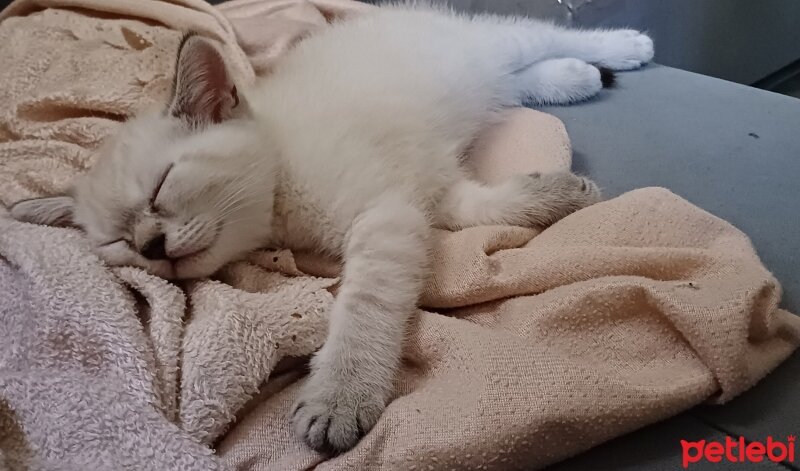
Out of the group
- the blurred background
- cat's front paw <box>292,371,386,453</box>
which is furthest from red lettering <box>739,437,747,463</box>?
the blurred background

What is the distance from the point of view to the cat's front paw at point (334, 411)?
727 mm

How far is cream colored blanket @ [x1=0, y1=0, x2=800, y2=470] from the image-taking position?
686mm

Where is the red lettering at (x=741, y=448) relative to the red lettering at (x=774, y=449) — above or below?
below

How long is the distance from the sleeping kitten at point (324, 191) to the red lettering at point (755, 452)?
0.39 m

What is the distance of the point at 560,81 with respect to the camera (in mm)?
1432

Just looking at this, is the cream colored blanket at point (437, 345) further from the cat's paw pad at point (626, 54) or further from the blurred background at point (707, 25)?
the blurred background at point (707, 25)

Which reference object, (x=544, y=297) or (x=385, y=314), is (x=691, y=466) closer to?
(x=544, y=297)

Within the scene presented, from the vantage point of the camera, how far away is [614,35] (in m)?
1.58

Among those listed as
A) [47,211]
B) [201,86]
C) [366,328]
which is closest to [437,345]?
[366,328]

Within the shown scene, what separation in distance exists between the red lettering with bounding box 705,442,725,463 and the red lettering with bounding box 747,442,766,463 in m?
0.03

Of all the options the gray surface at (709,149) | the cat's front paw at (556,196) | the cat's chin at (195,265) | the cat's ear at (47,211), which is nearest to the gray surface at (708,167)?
the gray surface at (709,149)

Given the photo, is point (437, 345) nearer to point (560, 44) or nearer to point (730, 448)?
point (730, 448)

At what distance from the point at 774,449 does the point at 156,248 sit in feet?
2.52

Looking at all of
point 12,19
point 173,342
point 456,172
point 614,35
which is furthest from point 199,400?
point 614,35
